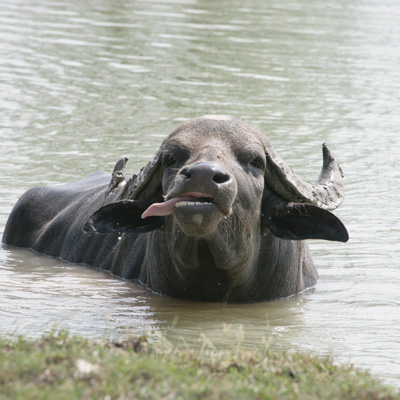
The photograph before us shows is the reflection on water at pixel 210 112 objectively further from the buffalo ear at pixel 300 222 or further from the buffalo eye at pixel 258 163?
the buffalo eye at pixel 258 163

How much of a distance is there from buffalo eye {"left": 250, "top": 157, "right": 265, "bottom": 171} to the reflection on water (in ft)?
3.62

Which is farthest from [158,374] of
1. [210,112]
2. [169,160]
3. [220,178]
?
[210,112]

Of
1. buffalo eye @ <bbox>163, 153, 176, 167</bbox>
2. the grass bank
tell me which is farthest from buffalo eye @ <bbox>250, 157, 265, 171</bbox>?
the grass bank

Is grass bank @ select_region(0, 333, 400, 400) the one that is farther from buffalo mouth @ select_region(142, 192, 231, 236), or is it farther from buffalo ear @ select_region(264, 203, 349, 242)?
buffalo ear @ select_region(264, 203, 349, 242)

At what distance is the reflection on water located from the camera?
23.9 feet

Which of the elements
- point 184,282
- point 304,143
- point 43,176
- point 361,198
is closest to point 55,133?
point 43,176

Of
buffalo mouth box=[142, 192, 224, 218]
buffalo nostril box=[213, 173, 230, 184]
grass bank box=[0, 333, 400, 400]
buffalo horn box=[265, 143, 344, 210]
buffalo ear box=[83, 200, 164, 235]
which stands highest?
buffalo horn box=[265, 143, 344, 210]

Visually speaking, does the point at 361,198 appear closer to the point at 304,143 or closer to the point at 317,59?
the point at 304,143

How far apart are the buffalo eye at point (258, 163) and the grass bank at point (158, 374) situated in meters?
2.22

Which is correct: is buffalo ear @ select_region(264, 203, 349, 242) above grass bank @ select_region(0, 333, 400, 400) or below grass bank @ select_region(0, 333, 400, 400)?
above

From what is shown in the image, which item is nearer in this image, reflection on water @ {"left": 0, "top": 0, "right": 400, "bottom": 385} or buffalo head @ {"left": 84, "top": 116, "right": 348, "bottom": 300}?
buffalo head @ {"left": 84, "top": 116, "right": 348, "bottom": 300}

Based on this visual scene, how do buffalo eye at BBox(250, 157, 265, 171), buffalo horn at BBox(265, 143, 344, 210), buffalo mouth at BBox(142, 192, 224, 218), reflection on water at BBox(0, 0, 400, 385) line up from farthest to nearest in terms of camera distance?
1. buffalo horn at BBox(265, 143, 344, 210)
2. buffalo eye at BBox(250, 157, 265, 171)
3. reflection on water at BBox(0, 0, 400, 385)
4. buffalo mouth at BBox(142, 192, 224, 218)

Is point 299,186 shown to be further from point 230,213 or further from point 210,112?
point 210,112

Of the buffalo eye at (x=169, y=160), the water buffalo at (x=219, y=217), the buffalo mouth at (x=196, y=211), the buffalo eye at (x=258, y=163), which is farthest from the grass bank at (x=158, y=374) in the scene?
the buffalo eye at (x=258, y=163)
